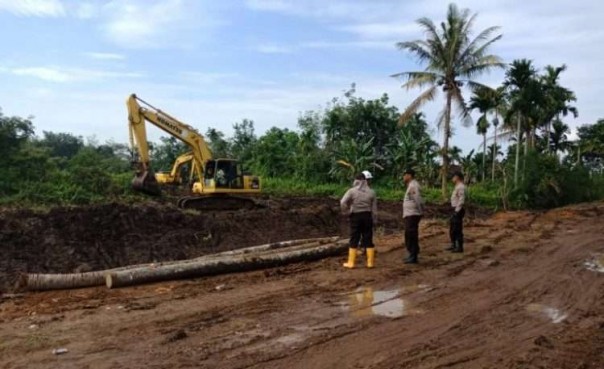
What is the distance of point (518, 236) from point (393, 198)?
19972 millimetres

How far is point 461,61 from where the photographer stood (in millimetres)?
34969

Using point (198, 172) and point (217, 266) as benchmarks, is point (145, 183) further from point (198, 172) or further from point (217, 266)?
point (217, 266)

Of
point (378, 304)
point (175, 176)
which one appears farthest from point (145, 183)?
point (378, 304)

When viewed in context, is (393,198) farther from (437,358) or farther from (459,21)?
(437,358)

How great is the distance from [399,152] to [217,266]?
3523 cm

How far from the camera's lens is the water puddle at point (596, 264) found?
12398 mm

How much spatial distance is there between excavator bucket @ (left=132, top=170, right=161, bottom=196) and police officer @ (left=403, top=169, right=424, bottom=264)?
39.4 ft

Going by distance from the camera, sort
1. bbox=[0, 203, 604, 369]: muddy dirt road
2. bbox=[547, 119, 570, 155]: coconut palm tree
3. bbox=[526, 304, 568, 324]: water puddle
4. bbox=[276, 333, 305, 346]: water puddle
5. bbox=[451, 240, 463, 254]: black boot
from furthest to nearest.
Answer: bbox=[547, 119, 570, 155]: coconut palm tree
bbox=[451, 240, 463, 254]: black boot
bbox=[526, 304, 568, 324]: water puddle
bbox=[276, 333, 305, 346]: water puddle
bbox=[0, 203, 604, 369]: muddy dirt road

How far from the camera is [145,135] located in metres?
23.1

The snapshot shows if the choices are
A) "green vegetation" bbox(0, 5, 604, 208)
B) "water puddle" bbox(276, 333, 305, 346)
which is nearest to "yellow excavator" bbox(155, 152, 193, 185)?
"green vegetation" bbox(0, 5, 604, 208)

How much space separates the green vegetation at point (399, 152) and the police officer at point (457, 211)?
12.4 metres

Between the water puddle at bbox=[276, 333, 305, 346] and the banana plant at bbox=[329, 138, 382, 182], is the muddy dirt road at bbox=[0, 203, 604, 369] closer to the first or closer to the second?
the water puddle at bbox=[276, 333, 305, 346]

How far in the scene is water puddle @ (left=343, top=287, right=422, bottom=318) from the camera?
27.9ft

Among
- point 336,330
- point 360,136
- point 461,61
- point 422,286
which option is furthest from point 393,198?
point 336,330
